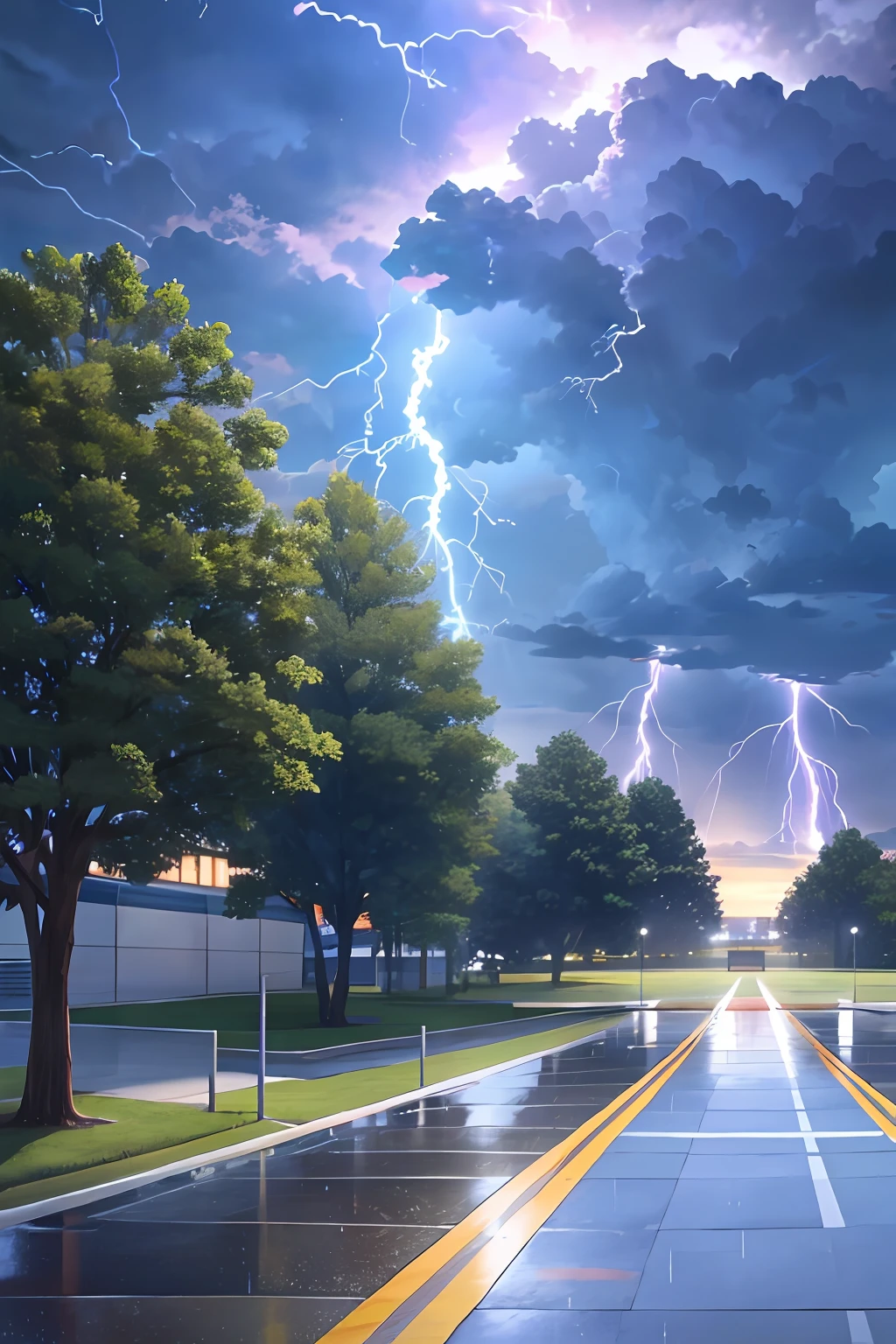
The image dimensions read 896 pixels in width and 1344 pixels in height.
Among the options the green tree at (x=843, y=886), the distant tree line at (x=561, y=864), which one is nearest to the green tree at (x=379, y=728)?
the distant tree line at (x=561, y=864)

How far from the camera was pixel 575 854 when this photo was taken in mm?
93750

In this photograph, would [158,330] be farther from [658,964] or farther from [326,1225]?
[658,964]

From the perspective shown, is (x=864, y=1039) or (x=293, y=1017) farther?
(x=293, y=1017)

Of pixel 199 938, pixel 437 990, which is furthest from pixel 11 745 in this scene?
pixel 437 990

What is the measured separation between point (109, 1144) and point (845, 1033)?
26508 millimetres

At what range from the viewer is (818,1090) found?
20.5m

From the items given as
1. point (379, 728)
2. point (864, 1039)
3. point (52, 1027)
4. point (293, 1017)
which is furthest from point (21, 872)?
point (293, 1017)

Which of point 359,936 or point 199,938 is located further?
point 359,936

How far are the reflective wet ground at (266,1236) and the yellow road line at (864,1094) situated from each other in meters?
3.54

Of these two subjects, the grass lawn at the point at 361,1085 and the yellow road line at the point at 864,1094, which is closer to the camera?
the yellow road line at the point at 864,1094

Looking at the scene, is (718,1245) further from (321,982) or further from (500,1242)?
(321,982)

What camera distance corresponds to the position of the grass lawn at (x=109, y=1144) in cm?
1285

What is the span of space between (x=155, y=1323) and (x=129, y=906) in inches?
1792

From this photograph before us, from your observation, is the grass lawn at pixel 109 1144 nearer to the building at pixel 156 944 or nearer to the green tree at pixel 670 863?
the building at pixel 156 944
